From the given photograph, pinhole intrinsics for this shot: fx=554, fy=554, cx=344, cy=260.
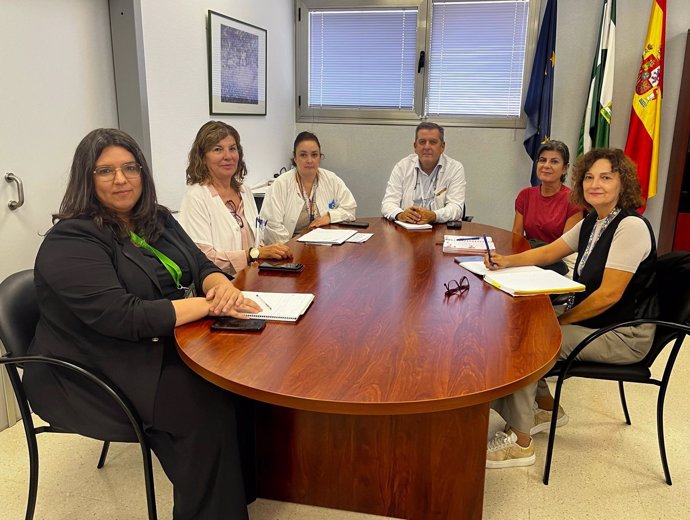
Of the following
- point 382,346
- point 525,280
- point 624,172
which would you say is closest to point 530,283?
point 525,280

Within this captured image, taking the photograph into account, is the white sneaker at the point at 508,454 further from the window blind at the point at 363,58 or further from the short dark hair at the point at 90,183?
the window blind at the point at 363,58

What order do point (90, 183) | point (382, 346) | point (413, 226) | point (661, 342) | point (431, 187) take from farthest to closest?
point (431, 187)
point (413, 226)
point (661, 342)
point (90, 183)
point (382, 346)

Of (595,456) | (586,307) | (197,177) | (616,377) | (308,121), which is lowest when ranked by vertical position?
(595,456)

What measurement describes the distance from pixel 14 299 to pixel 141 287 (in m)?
0.36

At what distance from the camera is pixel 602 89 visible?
4.23 meters

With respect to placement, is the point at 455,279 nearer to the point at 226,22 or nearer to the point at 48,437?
the point at 48,437

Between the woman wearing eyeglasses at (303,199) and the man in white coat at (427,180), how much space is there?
383mm

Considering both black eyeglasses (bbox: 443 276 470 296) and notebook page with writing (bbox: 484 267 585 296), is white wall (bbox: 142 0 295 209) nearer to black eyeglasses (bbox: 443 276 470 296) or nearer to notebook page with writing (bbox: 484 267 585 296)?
black eyeglasses (bbox: 443 276 470 296)

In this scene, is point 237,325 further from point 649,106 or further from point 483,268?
point 649,106

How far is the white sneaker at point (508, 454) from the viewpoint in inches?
83.0

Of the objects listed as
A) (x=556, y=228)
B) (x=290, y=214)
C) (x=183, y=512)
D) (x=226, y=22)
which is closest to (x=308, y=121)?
(x=226, y=22)

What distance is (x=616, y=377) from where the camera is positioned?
6.35ft

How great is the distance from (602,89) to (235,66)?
9.03 feet

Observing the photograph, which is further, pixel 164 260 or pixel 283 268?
pixel 283 268
